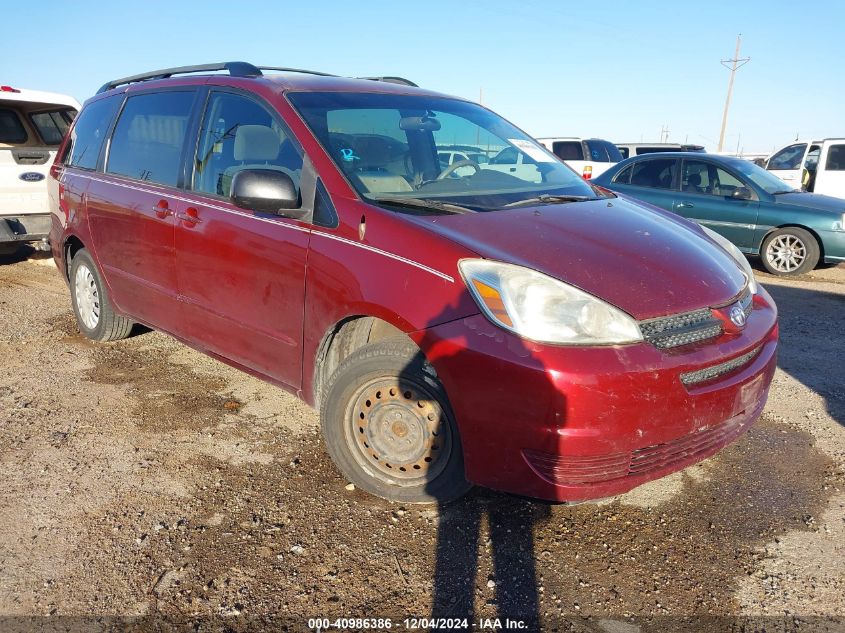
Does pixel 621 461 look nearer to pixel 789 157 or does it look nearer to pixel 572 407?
pixel 572 407

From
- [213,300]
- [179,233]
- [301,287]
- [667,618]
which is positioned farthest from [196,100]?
[667,618]

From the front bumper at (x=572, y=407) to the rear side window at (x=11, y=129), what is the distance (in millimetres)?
7279

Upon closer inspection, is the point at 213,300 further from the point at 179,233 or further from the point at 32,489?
the point at 32,489

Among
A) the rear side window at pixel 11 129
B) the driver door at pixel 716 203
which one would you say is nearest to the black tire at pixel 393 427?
the rear side window at pixel 11 129

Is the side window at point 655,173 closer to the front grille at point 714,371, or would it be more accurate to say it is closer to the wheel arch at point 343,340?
the front grille at point 714,371

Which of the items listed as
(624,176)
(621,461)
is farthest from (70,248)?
(624,176)

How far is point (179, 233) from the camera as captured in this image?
374 centimetres

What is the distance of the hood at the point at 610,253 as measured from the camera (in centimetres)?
256

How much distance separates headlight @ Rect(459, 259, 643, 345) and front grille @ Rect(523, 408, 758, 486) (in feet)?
1.39

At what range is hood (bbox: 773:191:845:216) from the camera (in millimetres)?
8445

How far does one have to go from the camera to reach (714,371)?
2594mm

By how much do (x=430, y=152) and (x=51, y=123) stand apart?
6.38m

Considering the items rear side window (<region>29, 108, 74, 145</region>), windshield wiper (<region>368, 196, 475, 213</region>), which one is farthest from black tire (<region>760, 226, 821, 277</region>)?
rear side window (<region>29, 108, 74, 145</region>)

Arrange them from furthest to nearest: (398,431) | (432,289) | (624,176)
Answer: (624,176)
(398,431)
(432,289)
